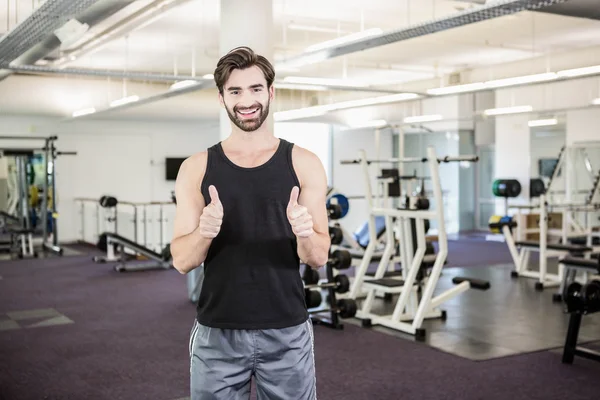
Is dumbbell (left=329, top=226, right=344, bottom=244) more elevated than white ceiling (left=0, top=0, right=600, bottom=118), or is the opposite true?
white ceiling (left=0, top=0, right=600, bottom=118)

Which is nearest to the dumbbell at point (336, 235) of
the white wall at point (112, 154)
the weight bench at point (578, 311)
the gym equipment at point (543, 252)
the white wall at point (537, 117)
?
the weight bench at point (578, 311)

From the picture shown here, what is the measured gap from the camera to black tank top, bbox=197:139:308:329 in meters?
1.52

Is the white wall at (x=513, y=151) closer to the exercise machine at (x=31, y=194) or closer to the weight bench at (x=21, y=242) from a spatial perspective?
the exercise machine at (x=31, y=194)

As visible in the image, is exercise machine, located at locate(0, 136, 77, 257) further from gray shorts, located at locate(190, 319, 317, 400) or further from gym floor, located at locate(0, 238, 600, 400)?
gray shorts, located at locate(190, 319, 317, 400)

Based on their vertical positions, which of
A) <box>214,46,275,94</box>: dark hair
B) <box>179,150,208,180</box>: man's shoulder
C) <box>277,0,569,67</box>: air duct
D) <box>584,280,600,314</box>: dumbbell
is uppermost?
<box>277,0,569,67</box>: air duct

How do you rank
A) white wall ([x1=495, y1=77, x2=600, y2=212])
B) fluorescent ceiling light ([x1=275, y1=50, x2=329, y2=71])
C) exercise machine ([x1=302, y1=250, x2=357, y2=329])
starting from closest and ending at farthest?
exercise machine ([x1=302, y1=250, x2=357, y2=329]), fluorescent ceiling light ([x1=275, y1=50, x2=329, y2=71]), white wall ([x1=495, y1=77, x2=600, y2=212])

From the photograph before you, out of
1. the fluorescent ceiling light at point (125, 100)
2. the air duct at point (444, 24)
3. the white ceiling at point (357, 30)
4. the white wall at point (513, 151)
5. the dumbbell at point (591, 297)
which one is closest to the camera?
the dumbbell at point (591, 297)

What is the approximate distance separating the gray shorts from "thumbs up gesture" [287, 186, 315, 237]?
25 centimetres

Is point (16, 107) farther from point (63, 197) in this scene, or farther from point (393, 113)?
point (393, 113)

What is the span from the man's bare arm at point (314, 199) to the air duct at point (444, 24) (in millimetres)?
3442

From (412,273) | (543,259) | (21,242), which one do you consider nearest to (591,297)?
(412,273)

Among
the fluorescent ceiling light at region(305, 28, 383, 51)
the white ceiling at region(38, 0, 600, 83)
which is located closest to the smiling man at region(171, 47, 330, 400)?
the fluorescent ceiling light at region(305, 28, 383, 51)

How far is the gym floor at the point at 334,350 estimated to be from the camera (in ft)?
12.4

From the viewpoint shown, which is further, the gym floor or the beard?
the gym floor
